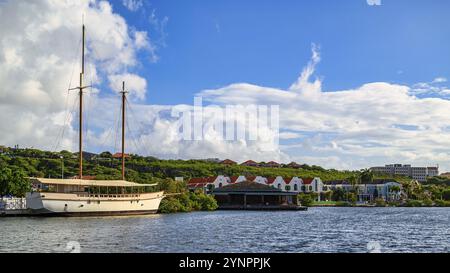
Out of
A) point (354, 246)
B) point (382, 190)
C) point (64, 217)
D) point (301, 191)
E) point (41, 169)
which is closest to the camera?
point (354, 246)

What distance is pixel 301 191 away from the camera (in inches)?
6206

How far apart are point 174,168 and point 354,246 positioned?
137 m

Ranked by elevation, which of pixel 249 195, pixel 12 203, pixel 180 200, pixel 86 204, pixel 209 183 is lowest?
pixel 249 195

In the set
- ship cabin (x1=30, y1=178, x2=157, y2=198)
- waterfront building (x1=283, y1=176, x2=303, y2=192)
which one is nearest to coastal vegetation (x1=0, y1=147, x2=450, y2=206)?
waterfront building (x1=283, y1=176, x2=303, y2=192)

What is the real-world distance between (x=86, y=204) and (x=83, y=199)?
866 mm

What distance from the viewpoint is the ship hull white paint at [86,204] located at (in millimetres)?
72000

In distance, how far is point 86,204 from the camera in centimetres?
7544

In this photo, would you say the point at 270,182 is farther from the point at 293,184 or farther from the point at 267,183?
the point at 293,184

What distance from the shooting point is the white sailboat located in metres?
72.2

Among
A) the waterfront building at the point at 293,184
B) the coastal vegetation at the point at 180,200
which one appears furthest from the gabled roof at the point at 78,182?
the waterfront building at the point at 293,184

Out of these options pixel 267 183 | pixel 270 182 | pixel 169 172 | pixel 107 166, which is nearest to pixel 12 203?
pixel 107 166

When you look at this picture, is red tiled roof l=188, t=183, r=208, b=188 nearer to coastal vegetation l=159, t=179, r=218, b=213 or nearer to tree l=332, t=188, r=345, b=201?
coastal vegetation l=159, t=179, r=218, b=213
